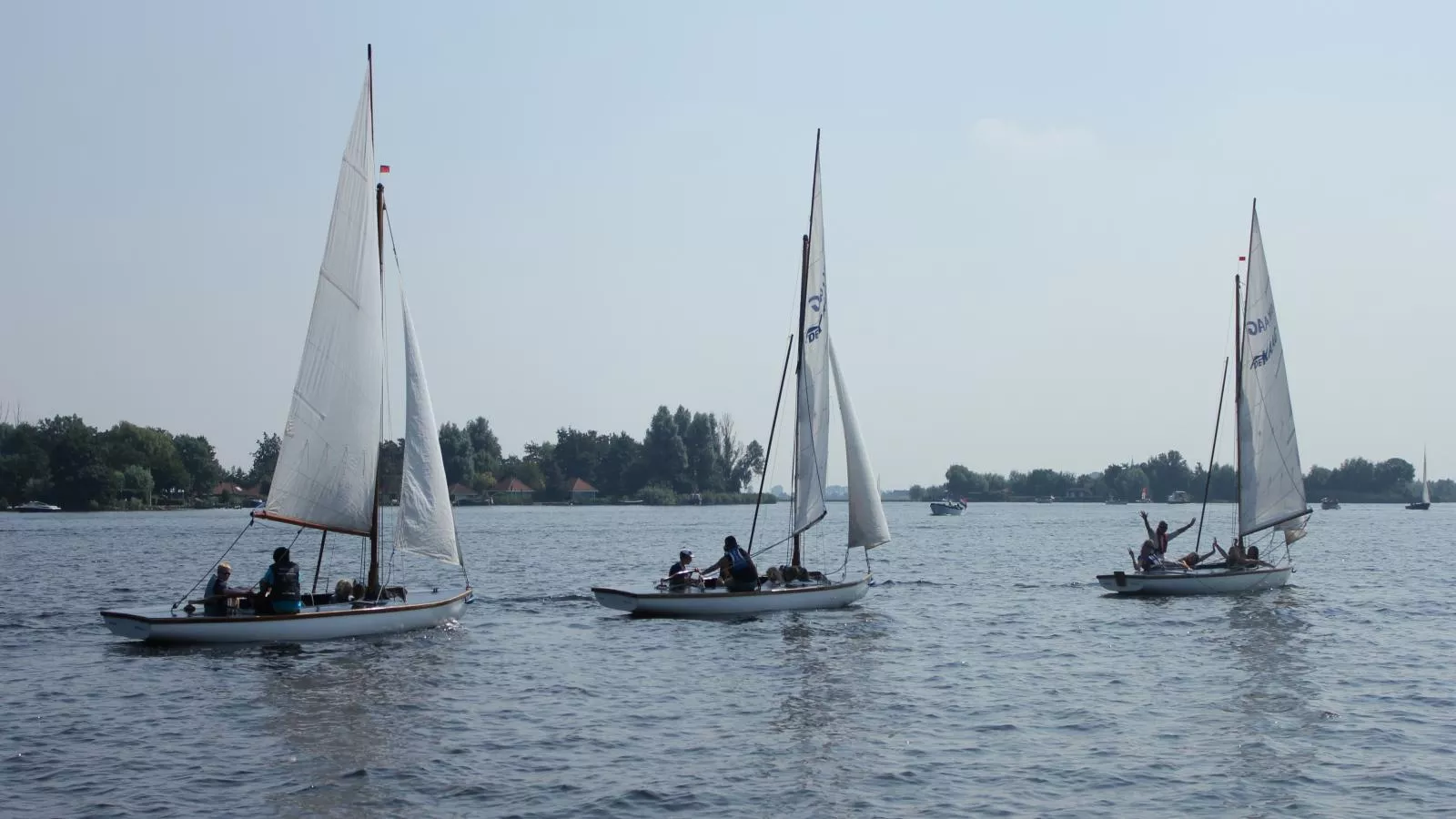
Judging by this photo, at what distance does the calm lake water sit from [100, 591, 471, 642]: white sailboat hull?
417 millimetres

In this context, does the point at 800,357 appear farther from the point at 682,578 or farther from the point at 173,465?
the point at 173,465

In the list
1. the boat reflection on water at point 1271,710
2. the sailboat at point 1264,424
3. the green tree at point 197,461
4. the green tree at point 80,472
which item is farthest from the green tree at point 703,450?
the boat reflection on water at point 1271,710

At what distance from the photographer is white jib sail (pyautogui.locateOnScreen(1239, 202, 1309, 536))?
45156 mm

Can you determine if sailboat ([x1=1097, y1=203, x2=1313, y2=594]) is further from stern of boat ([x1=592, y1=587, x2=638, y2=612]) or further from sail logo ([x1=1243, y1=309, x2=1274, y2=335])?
stern of boat ([x1=592, y1=587, x2=638, y2=612])

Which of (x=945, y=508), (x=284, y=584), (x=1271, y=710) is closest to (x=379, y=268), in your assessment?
(x=284, y=584)

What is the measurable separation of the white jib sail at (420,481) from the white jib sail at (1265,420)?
26777mm

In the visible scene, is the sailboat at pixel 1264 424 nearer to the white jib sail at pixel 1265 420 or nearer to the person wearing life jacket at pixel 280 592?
the white jib sail at pixel 1265 420

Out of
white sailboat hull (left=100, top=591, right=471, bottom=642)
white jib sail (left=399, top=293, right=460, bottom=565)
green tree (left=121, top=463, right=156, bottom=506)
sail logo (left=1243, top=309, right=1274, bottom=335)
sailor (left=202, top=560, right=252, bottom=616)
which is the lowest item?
white sailboat hull (left=100, top=591, right=471, bottom=642)

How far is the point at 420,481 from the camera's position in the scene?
32719mm

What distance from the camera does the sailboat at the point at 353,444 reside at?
30516 mm

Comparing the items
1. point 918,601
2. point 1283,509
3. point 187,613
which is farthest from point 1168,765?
point 1283,509

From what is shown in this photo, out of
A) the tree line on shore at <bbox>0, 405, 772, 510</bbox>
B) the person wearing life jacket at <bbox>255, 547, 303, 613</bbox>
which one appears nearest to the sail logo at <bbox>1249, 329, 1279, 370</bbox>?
the person wearing life jacket at <bbox>255, 547, 303, 613</bbox>

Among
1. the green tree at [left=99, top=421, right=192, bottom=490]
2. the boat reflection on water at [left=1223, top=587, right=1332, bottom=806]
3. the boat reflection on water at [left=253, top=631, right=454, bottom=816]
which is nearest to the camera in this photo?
the boat reflection on water at [left=253, top=631, right=454, bottom=816]

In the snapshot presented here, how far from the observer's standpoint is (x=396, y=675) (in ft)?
87.3
